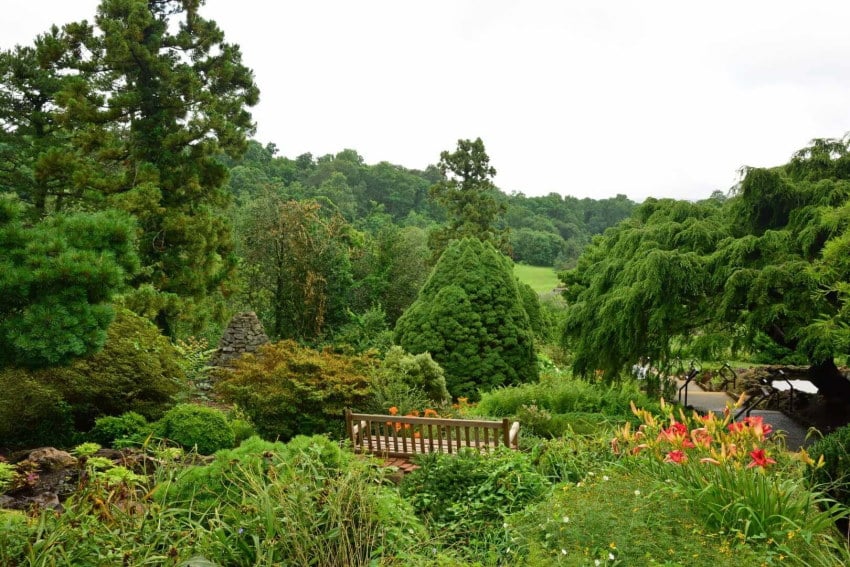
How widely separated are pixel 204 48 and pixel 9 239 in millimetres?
9122

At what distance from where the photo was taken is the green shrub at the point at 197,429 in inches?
289

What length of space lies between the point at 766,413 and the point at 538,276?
95.1 feet

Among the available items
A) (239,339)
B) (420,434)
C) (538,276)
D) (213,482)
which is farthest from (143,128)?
(538,276)

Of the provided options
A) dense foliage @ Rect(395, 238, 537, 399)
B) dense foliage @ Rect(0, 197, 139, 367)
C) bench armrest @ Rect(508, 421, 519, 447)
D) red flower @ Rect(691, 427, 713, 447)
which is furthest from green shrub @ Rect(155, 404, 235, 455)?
red flower @ Rect(691, 427, 713, 447)

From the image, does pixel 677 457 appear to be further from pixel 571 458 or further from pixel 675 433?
pixel 571 458

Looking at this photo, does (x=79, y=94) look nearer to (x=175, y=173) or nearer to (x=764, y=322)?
(x=175, y=173)

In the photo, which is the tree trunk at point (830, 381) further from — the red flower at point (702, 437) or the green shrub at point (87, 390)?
the green shrub at point (87, 390)

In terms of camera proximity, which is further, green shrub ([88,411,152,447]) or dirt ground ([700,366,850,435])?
dirt ground ([700,366,850,435])

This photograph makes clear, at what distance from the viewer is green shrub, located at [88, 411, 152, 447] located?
24.3 ft

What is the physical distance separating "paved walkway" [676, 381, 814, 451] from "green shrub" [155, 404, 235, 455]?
6.85 meters

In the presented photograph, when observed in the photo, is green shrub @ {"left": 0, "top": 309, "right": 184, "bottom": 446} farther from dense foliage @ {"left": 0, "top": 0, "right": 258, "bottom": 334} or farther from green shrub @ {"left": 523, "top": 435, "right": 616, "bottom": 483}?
green shrub @ {"left": 523, "top": 435, "right": 616, "bottom": 483}

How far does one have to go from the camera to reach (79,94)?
39.9 feet

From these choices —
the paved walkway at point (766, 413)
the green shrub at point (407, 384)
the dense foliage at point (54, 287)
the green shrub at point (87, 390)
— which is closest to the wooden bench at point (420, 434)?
the green shrub at point (407, 384)

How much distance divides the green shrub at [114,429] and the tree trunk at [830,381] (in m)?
9.56
